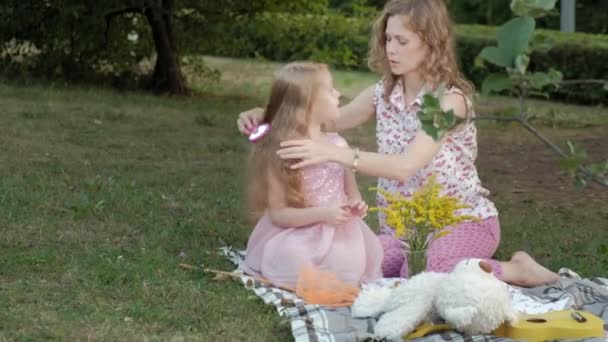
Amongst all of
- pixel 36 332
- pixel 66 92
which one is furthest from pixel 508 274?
pixel 66 92

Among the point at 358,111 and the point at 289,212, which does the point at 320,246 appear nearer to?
the point at 289,212

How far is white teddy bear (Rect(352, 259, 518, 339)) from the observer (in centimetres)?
333

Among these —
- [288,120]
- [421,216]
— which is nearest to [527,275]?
[421,216]

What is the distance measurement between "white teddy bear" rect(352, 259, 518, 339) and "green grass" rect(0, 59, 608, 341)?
1.33 ft

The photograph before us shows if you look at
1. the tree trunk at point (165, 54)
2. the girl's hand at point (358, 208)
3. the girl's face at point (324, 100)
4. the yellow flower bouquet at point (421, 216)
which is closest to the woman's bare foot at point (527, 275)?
the yellow flower bouquet at point (421, 216)

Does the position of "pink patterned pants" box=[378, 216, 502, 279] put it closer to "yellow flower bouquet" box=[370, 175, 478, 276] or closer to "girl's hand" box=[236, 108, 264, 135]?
"yellow flower bouquet" box=[370, 175, 478, 276]

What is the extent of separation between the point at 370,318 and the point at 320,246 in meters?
0.54

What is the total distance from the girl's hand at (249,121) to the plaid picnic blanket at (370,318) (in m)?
0.57

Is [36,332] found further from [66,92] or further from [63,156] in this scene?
[66,92]

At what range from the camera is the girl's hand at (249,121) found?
4434 mm

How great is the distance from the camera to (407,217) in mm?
4004

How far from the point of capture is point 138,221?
5281mm

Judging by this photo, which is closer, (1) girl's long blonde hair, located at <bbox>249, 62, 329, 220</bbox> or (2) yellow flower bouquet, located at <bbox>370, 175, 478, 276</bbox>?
(2) yellow flower bouquet, located at <bbox>370, 175, 478, 276</bbox>

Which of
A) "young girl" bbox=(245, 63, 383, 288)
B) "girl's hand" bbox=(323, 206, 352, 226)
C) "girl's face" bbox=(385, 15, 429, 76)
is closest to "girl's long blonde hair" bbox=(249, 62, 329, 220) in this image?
"young girl" bbox=(245, 63, 383, 288)
